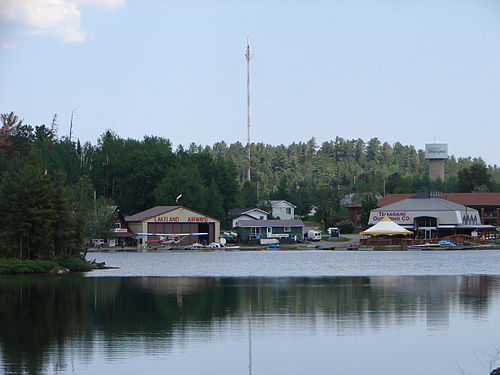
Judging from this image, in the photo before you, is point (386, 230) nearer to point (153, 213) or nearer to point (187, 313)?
point (153, 213)

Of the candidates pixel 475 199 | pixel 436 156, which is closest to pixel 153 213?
pixel 475 199

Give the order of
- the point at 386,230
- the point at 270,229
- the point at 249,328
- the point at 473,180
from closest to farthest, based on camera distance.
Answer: the point at 249,328, the point at 386,230, the point at 270,229, the point at 473,180

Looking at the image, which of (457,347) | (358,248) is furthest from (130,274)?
(358,248)

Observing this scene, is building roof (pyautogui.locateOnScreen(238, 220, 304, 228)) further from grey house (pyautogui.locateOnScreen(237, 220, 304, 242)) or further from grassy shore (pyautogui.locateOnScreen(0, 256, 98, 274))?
grassy shore (pyautogui.locateOnScreen(0, 256, 98, 274))

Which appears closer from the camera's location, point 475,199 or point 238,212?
point 475,199

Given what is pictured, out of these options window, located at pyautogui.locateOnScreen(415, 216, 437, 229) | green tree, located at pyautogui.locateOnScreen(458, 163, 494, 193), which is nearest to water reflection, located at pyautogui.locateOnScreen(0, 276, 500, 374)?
window, located at pyautogui.locateOnScreen(415, 216, 437, 229)

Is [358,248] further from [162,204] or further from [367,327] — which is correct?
[367,327]

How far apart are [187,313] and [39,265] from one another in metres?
21.4

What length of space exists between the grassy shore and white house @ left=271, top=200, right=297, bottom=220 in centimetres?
9135

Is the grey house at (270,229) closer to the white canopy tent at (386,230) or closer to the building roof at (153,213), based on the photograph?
the building roof at (153,213)

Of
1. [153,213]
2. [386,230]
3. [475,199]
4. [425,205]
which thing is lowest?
[386,230]

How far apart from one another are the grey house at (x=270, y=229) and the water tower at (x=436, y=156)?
61.8m

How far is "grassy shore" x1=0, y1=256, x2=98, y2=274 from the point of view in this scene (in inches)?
1763

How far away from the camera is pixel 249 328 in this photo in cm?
2300
